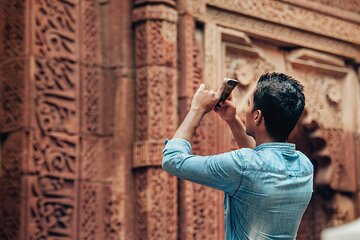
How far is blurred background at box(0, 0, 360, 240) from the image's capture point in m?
6.79

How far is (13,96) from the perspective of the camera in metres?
6.87

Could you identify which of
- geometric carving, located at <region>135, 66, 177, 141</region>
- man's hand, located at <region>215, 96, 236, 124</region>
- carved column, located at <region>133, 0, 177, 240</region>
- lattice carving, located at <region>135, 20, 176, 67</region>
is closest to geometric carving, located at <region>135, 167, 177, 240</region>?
carved column, located at <region>133, 0, 177, 240</region>

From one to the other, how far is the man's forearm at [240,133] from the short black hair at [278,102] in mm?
256

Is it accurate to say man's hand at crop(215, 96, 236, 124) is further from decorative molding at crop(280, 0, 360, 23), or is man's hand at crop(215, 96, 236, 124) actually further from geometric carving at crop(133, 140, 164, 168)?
decorative molding at crop(280, 0, 360, 23)

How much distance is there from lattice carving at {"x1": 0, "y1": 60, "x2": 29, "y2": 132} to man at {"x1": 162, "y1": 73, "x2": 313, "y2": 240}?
144 inches

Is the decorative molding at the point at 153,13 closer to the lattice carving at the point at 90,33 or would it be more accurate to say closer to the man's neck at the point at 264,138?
the lattice carving at the point at 90,33

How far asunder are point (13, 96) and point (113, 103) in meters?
0.91

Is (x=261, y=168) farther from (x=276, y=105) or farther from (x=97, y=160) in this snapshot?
(x=97, y=160)

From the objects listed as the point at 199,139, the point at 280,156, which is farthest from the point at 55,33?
the point at 280,156

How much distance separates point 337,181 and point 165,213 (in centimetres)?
255

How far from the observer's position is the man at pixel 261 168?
124 inches

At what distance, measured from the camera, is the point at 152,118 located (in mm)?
7309

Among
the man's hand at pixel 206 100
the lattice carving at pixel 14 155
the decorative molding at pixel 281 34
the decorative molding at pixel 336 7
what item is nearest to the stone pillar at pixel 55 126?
the lattice carving at pixel 14 155

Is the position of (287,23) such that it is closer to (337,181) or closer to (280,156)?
(337,181)
